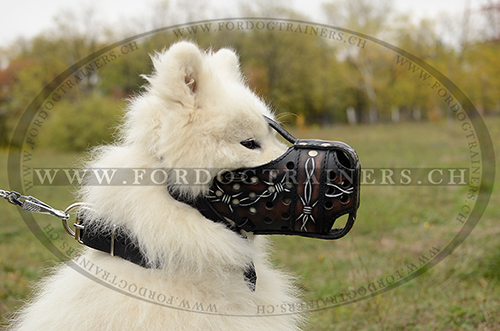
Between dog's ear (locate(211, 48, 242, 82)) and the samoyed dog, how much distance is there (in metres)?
0.40

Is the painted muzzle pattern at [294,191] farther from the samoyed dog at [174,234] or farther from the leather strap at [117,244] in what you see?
the leather strap at [117,244]

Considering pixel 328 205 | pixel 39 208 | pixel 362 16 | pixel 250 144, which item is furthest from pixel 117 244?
pixel 362 16

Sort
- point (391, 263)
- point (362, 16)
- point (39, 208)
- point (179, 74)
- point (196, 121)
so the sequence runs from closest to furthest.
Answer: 1. point (179, 74)
2. point (196, 121)
3. point (39, 208)
4. point (391, 263)
5. point (362, 16)

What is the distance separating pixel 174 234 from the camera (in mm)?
1917

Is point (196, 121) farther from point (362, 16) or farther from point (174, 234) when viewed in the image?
point (362, 16)

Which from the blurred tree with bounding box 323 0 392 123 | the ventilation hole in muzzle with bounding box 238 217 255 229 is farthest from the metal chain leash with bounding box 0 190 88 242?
the blurred tree with bounding box 323 0 392 123

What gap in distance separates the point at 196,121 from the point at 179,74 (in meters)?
0.26

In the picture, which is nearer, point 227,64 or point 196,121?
point 196,121

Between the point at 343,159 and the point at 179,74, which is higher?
the point at 179,74

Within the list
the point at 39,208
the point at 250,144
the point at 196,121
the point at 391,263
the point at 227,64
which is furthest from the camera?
the point at 391,263

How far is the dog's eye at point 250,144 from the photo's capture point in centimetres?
208

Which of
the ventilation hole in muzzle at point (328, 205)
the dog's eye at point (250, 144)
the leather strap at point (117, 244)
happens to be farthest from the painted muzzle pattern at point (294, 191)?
the leather strap at point (117, 244)

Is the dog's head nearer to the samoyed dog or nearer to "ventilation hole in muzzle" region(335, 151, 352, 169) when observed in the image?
the samoyed dog

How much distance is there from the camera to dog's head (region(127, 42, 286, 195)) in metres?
1.91
